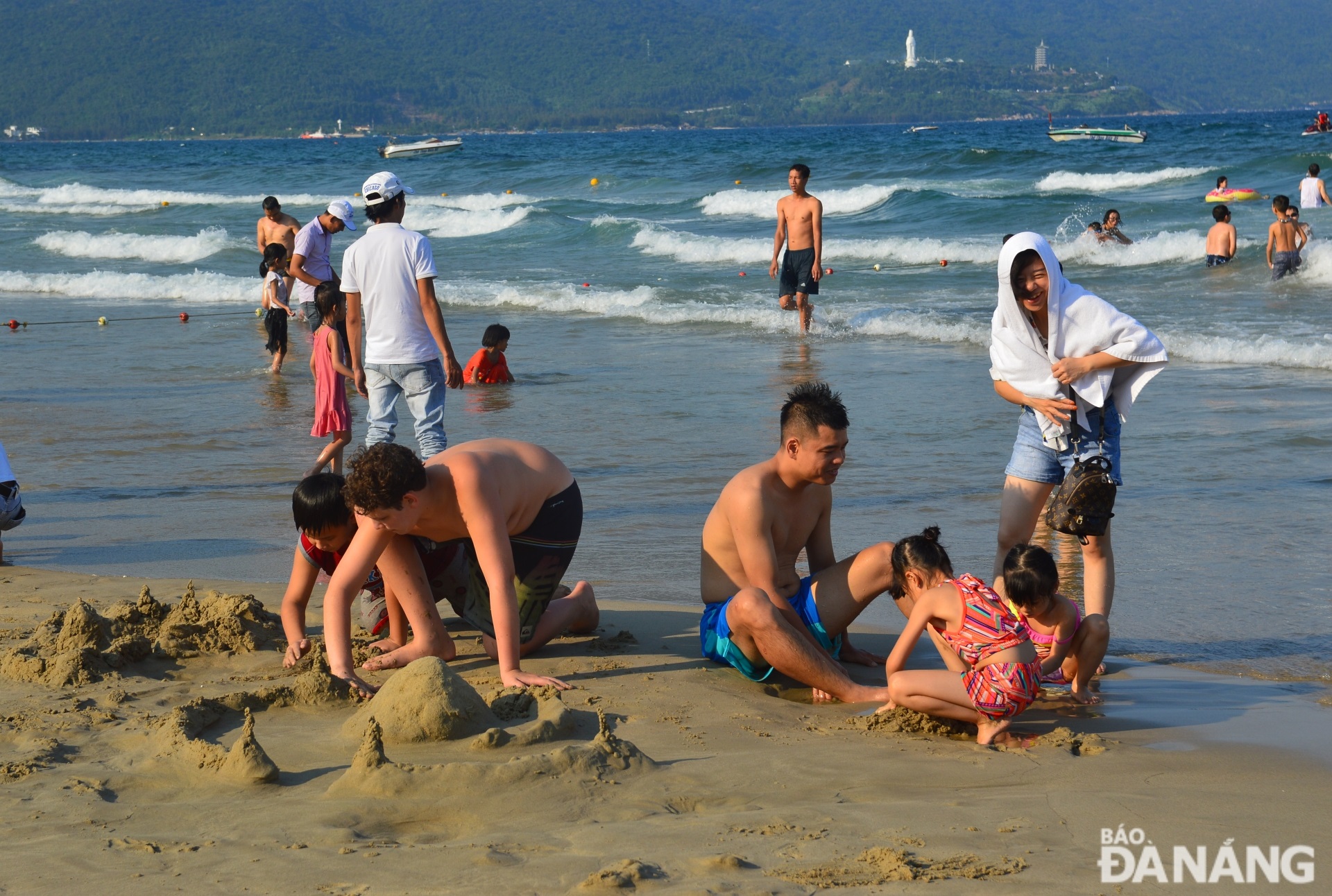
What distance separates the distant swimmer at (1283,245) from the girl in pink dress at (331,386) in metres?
11.9

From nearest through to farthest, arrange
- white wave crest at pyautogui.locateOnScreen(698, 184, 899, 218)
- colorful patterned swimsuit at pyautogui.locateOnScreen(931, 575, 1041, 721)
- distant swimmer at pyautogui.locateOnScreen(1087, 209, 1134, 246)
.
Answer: colorful patterned swimsuit at pyautogui.locateOnScreen(931, 575, 1041, 721) < distant swimmer at pyautogui.locateOnScreen(1087, 209, 1134, 246) < white wave crest at pyautogui.locateOnScreen(698, 184, 899, 218)

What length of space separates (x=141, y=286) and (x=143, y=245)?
18.3 ft

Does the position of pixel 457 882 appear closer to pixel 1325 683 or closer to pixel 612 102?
pixel 1325 683

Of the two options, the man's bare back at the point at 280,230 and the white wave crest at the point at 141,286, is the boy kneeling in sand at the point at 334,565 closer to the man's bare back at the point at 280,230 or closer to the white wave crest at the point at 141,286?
the man's bare back at the point at 280,230

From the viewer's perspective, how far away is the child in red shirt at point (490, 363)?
10.4 metres

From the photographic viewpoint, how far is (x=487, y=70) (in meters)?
163

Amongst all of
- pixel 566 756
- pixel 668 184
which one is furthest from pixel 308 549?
pixel 668 184

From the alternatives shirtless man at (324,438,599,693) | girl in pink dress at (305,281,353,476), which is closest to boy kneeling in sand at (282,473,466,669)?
shirtless man at (324,438,599,693)

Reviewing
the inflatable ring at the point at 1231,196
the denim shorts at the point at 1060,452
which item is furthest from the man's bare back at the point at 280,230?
the inflatable ring at the point at 1231,196

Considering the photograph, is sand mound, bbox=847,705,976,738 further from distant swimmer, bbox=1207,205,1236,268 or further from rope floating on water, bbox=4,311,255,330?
distant swimmer, bbox=1207,205,1236,268

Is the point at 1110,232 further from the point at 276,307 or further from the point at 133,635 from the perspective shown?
the point at 133,635

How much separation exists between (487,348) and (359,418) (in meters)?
1.46

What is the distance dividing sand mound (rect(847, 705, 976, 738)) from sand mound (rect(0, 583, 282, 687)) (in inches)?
84.3

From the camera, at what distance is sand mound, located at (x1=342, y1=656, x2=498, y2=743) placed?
11.8 feet
